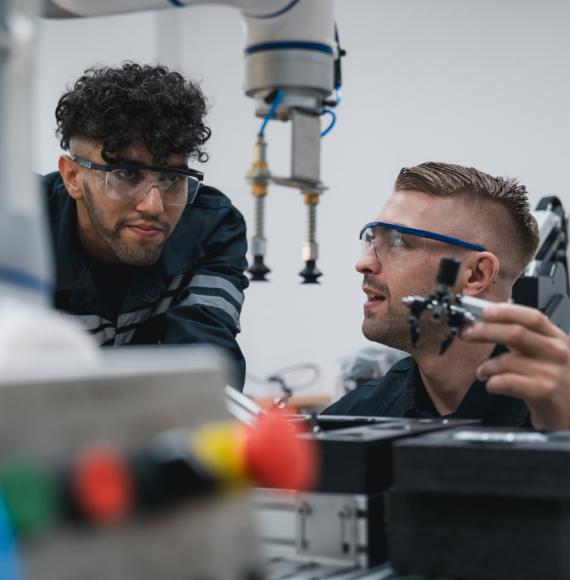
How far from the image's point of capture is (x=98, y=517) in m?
0.34

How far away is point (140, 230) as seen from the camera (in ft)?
6.24

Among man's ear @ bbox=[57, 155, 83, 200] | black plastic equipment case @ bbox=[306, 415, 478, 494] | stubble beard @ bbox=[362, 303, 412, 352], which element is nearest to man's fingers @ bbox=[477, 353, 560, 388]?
black plastic equipment case @ bbox=[306, 415, 478, 494]

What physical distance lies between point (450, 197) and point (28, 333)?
1.33 m

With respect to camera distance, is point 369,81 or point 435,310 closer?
point 435,310

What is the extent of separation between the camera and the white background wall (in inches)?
161

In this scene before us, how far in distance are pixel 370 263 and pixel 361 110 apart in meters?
2.99

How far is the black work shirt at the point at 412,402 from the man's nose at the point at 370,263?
0.22m

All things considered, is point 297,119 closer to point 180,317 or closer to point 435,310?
point 435,310

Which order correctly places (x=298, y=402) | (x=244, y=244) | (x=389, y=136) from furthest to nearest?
(x=389, y=136), (x=298, y=402), (x=244, y=244)

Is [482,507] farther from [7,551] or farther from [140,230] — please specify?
[140,230]

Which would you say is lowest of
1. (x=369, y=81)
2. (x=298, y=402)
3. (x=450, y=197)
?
(x=298, y=402)

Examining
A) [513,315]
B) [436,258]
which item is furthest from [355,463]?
[436,258]

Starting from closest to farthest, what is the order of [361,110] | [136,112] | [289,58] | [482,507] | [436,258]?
[482,507], [289,58], [436,258], [136,112], [361,110]

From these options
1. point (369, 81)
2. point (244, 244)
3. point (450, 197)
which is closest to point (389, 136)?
point (369, 81)
